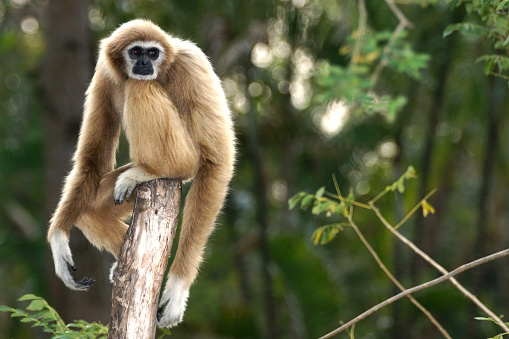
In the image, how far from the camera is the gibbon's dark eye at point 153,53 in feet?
12.3

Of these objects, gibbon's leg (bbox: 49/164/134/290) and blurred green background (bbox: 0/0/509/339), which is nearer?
gibbon's leg (bbox: 49/164/134/290)

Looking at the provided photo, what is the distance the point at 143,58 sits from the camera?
3725mm

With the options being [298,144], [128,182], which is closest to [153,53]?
[128,182]

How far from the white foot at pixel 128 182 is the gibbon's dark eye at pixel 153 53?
675 millimetres

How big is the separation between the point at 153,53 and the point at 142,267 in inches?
49.9

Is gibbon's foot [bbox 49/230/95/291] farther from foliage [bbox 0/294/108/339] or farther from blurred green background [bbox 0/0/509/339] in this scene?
blurred green background [bbox 0/0/509/339]

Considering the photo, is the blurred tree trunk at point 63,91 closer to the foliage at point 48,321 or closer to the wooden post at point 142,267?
the foliage at point 48,321

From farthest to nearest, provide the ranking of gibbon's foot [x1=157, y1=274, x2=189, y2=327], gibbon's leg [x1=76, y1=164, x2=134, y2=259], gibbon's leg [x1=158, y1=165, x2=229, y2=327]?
gibbon's leg [x1=76, y1=164, x2=134, y2=259] → gibbon's leg [x1=158, y1=165, x2=229, y2=327] → gibbon's foot [x1=157, y1=274, x2=189, y2=327]

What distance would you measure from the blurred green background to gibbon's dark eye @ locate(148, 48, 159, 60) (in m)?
2.73

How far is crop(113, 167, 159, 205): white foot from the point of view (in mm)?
3691

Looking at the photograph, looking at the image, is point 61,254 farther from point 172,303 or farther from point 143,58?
point 143,58

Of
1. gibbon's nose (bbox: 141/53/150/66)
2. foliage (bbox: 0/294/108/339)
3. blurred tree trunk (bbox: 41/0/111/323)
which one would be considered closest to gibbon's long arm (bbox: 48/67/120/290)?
foliage (bbox: 0/294/108/339)

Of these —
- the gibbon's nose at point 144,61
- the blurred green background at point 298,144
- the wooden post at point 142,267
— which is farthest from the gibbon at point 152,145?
the blurred green background at point 298,144

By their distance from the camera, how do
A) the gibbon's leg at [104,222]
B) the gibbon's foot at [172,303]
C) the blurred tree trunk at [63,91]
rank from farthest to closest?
the blurred tree trunk at [63,91] < the gibbon's leg at [104,222] < the gibbon's foot at [172,303]
